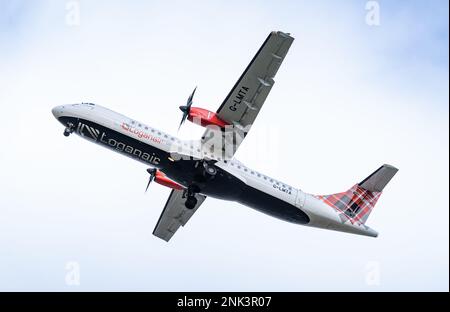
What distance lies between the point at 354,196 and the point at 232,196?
6.80m

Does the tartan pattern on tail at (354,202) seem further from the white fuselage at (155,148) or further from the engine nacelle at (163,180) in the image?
the engine nacelle at (163,180)

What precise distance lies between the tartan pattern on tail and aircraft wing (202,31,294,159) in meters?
6.32

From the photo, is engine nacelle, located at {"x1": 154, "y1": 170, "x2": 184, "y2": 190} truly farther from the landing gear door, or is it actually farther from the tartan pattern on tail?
the tartan pattern on tail

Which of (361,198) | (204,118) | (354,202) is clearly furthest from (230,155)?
(361,198)

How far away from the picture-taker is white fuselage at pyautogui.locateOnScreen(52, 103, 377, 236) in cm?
3009

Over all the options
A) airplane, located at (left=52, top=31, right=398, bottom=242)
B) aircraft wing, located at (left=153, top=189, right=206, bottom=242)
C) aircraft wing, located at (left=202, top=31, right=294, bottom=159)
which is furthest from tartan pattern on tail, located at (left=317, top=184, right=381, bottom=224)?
aircraft wing, located at (left=153, top=189, right=206, bottom=242)

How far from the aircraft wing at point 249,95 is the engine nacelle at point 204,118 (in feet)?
0.78

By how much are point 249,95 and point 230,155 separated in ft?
12.2

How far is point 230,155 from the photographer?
3103 cm

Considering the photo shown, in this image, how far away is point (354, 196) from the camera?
33281 millimetres

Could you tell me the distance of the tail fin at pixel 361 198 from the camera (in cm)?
3278
